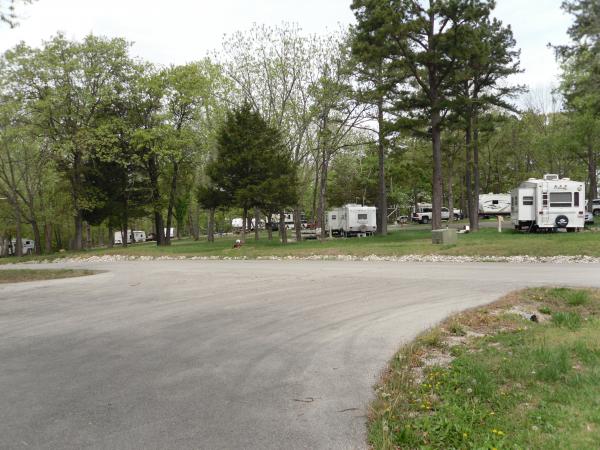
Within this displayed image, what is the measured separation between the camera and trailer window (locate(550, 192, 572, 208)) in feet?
85.0

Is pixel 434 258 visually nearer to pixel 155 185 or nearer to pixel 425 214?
pixel 155 185

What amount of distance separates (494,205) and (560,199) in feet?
94.1

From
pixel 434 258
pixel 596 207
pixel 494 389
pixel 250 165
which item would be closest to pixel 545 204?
pixel 434 258

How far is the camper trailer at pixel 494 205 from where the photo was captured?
53688 mm

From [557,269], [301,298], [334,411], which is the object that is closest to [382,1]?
[557,269]

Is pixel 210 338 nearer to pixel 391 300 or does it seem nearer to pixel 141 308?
pixel 141 308

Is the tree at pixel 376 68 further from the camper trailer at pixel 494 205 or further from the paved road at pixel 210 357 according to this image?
the camper trailer at pixel 494 205

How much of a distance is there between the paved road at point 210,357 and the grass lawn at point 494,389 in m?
0.34

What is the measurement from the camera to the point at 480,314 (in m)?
7.97

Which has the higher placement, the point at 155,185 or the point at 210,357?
the point at 155,185

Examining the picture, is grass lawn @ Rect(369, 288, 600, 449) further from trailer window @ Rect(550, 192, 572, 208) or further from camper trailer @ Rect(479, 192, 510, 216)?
camper trailer @ Rect(479, 192, 510, 216)

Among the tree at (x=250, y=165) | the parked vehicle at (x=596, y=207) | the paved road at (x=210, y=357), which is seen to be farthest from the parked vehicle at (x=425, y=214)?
the paved road at (x=210, y=357)

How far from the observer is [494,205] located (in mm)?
53625

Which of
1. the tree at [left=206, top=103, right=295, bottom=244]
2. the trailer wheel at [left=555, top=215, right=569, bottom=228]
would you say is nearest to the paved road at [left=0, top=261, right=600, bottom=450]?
the trailer wheel at [left=555, top=215, right=569, bottom=228]
